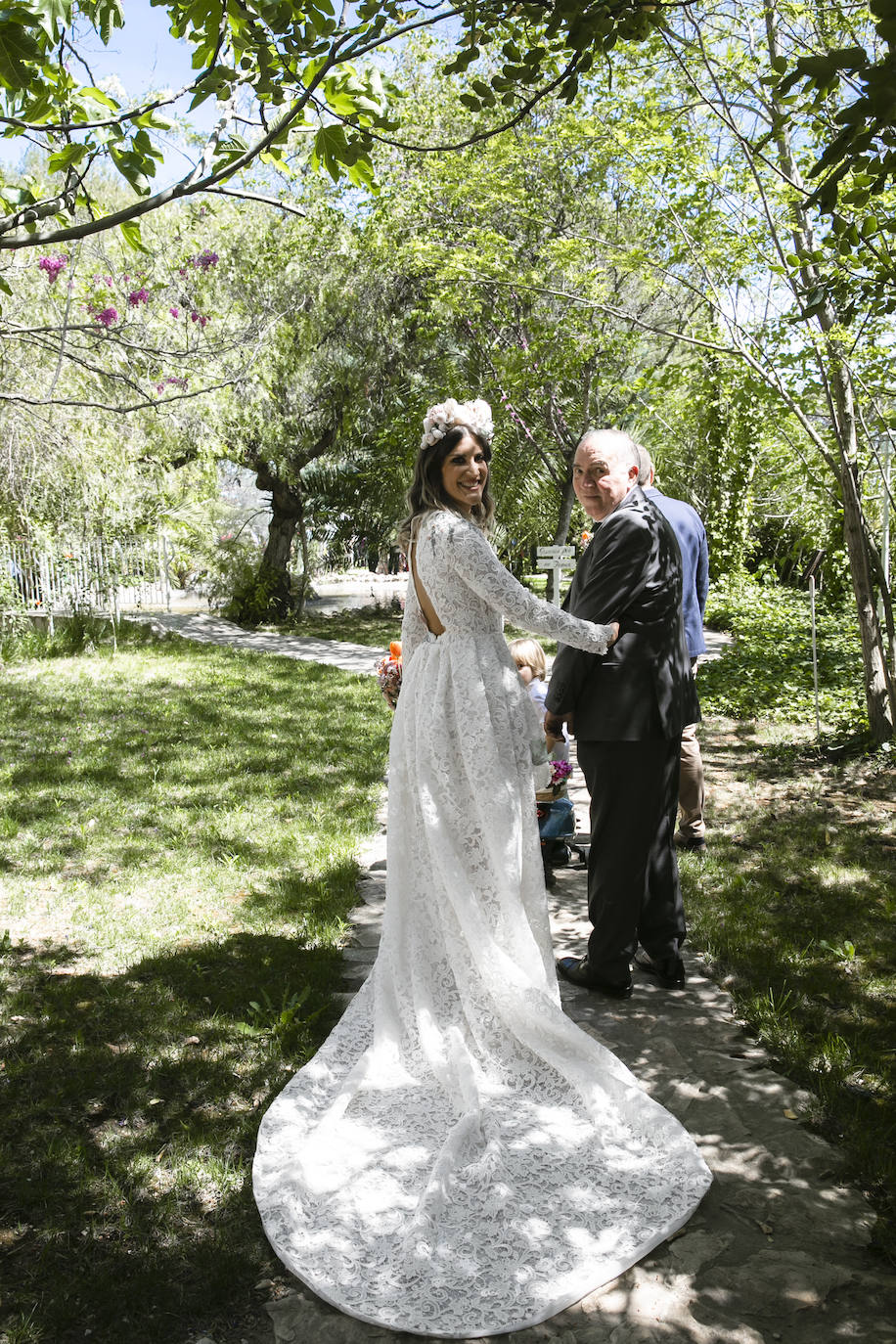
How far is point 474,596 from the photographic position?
365cm

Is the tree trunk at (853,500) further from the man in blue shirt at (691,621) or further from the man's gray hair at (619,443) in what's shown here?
the man's gray hair at (619,443)

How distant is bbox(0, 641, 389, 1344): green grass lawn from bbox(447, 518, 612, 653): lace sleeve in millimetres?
1736

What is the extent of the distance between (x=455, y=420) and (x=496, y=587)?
2.14 feet

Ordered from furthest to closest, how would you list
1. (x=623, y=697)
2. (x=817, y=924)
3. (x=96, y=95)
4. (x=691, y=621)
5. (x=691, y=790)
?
(x=691, y=790) → (x=691, y=621) → (x=817, y=924) → (x=623, y=697) → (x=96, y=95)

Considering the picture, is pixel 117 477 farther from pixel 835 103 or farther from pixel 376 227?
pixel 835 103

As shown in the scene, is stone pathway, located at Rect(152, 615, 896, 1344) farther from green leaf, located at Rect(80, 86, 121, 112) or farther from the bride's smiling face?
green leaf, located at Rect(80, 86, 121, 112)

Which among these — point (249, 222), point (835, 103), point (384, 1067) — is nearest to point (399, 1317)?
point (384, 1067)

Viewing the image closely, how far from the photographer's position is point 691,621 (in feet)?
18.2

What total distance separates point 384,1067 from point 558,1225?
874 millimetres

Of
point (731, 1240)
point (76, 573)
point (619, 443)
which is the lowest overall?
point (731, 1240)

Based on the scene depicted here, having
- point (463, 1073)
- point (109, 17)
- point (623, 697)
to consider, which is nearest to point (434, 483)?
point (623, 697)

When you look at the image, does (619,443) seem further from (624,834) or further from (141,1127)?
(141,1127)

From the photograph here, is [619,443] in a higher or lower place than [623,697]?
higher

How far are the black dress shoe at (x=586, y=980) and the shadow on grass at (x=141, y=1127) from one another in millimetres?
987
